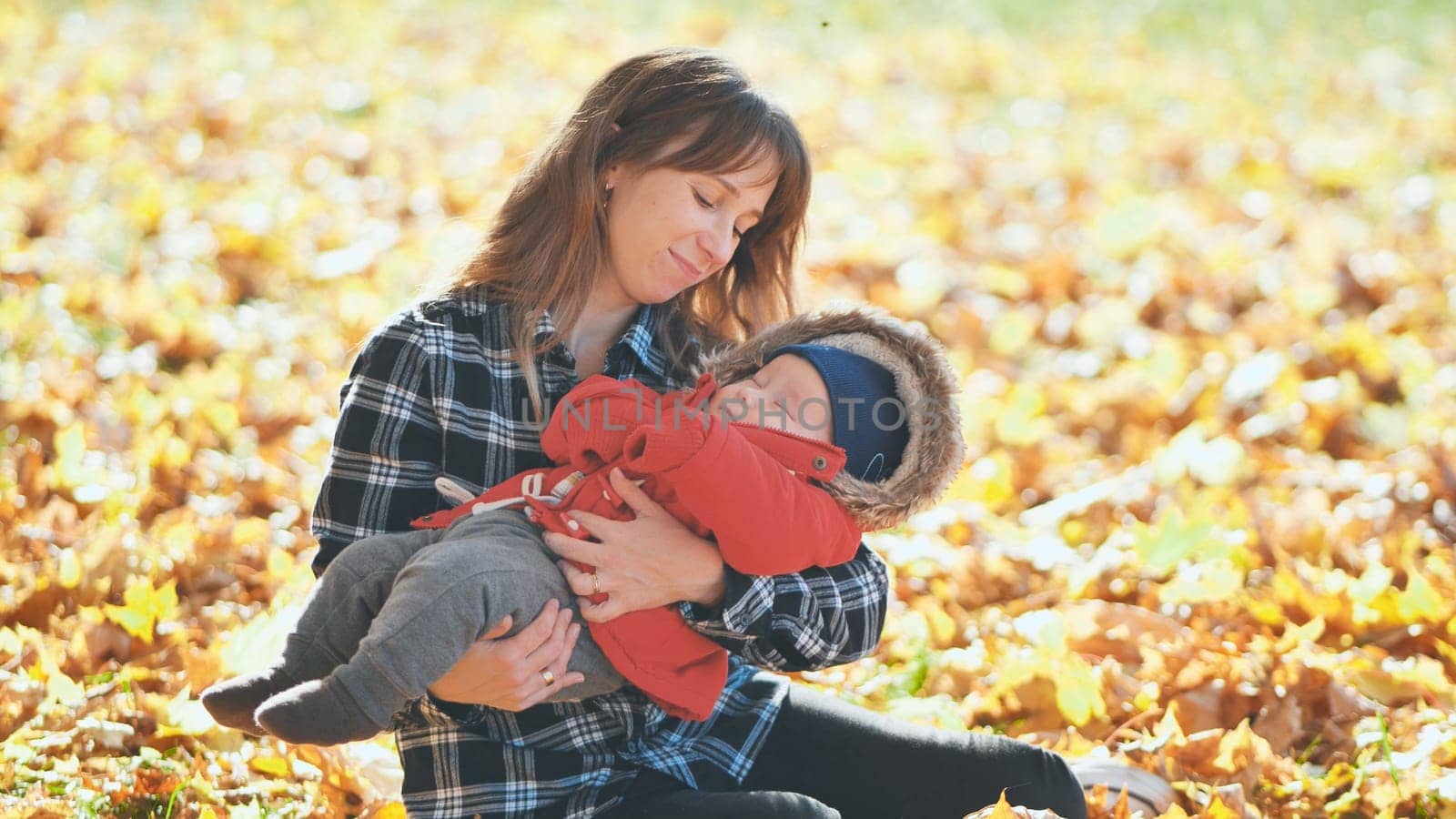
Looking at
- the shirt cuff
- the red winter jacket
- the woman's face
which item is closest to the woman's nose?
the woman's face

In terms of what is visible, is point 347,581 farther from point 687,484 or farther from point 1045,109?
point 1045,109

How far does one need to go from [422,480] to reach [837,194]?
4.10m

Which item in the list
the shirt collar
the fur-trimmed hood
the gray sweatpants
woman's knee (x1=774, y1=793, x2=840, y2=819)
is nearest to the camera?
the gray sweatpants

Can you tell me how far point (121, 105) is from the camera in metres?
5.77

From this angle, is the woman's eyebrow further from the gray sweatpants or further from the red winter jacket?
the gray sweatpants

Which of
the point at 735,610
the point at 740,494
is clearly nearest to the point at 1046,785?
the point at 735,610

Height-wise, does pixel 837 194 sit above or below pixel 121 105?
below

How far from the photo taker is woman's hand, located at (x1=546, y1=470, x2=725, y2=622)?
1.87 meters

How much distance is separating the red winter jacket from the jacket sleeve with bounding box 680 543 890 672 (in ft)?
0.13

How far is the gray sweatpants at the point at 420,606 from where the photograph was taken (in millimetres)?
1630

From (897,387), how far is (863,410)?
9 centimetres

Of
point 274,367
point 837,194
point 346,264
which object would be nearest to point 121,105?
point 346,264

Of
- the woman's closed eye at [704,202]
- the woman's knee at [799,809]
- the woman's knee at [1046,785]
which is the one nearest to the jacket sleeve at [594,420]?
the woman's closed eye at [704,202]

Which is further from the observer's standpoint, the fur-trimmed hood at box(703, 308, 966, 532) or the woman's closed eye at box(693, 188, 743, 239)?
the woman's closed eye at box(693, 188, 743, 239)
